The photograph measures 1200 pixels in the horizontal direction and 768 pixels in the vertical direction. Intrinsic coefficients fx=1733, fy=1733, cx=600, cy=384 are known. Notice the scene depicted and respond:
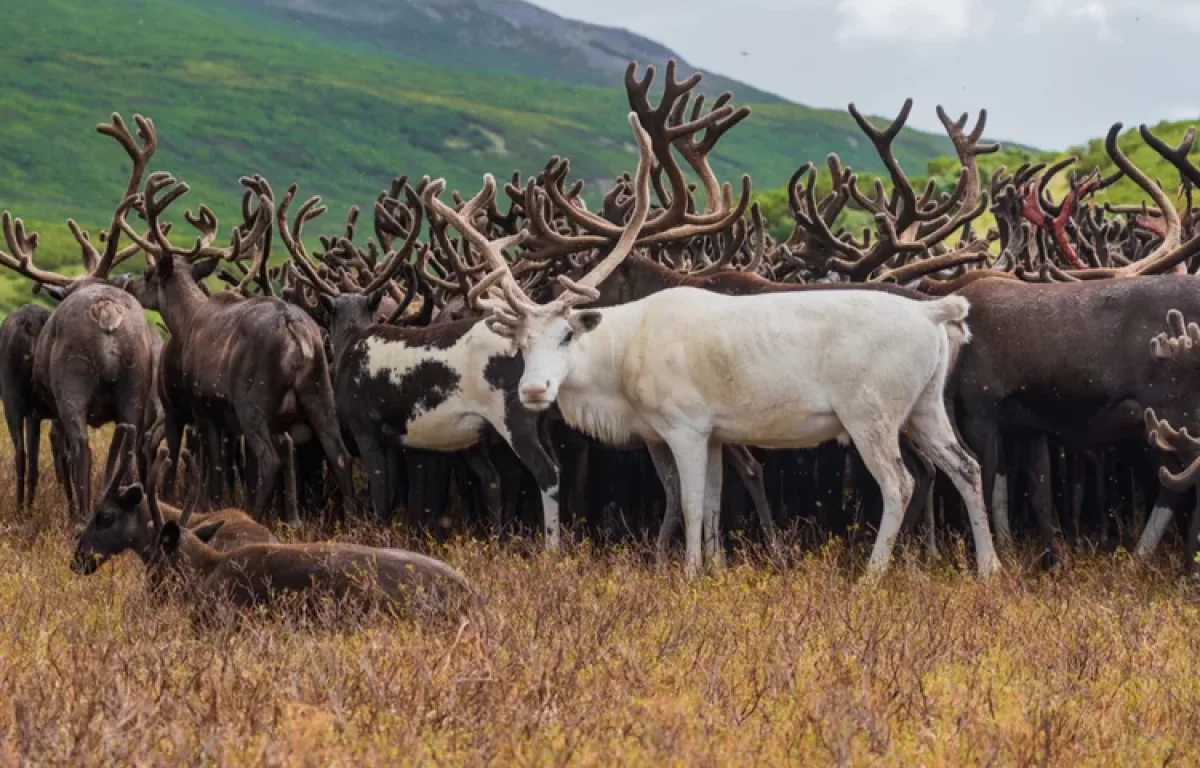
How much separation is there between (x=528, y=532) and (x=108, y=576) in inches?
112

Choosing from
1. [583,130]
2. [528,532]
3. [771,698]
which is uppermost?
[771,698]

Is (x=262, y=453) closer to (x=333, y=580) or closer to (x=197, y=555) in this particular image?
(x=197, y=555)

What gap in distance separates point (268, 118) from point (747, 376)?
9982 cm

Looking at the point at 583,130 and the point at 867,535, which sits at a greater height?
the point at 867,535

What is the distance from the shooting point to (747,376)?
9.11 m

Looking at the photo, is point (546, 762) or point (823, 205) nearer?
point (546, 762)

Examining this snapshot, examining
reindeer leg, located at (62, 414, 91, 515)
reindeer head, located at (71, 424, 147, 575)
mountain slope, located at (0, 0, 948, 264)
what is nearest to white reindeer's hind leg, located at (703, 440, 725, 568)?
reindeer head, located at (71, 424, 147, 575)

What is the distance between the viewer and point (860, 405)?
8.92 meters

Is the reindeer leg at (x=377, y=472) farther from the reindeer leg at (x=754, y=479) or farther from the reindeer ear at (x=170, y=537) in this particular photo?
the reindeer ear at (x=170, y=537)

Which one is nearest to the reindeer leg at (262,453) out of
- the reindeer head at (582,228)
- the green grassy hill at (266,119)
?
the reindeer head at (582,228)

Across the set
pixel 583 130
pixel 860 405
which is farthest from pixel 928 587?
pixel 583 130

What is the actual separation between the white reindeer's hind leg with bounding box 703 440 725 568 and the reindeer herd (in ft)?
0.05

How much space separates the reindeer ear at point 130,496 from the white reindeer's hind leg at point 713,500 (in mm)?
3166

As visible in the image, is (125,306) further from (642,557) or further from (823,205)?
(823,205)
